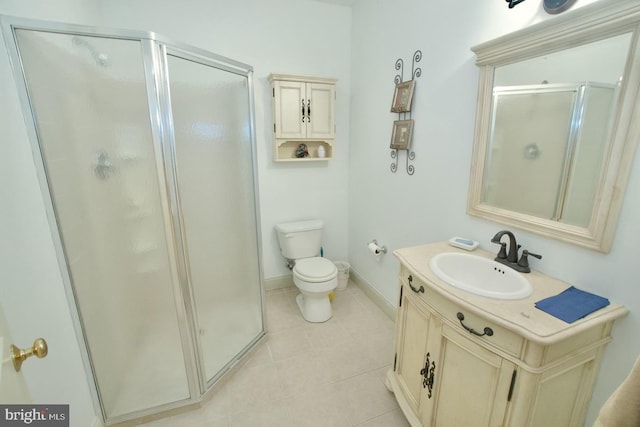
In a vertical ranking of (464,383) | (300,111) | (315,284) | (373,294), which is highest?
(300,111)

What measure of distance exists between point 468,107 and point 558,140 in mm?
473

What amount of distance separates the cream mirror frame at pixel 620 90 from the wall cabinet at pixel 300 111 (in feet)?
4.55

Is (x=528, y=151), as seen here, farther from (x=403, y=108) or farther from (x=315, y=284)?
(x=315, y=284)

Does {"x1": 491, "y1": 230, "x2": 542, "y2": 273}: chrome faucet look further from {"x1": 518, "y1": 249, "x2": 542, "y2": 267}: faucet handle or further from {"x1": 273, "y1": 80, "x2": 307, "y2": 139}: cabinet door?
{"x1": 273, "y1": 80, "x2": 307, "y2": 139}: cabinet door

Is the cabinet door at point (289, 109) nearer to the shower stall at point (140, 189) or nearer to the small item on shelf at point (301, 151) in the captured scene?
the small item on shelf at point (301, 151)

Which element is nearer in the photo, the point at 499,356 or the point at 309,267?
the point at 499,356

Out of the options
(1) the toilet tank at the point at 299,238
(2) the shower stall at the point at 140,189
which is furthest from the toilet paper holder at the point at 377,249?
(2) the shower stall at the point at 140,189

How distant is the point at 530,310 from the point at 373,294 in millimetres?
1679

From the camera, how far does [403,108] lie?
1887 mm

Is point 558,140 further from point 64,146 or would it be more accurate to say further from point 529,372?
point 64,146

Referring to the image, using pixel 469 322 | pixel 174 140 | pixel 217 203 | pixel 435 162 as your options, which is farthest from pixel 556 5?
pixel 217 203

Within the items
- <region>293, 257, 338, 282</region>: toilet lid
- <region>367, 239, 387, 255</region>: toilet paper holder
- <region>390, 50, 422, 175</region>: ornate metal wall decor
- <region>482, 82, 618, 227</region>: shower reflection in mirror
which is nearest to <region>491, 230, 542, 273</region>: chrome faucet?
<region>482, 82, 618, 227</region>: shower reflection in mirror

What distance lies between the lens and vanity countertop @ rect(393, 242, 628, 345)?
851 millimetres

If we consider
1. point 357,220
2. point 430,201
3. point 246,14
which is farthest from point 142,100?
point 357,220
